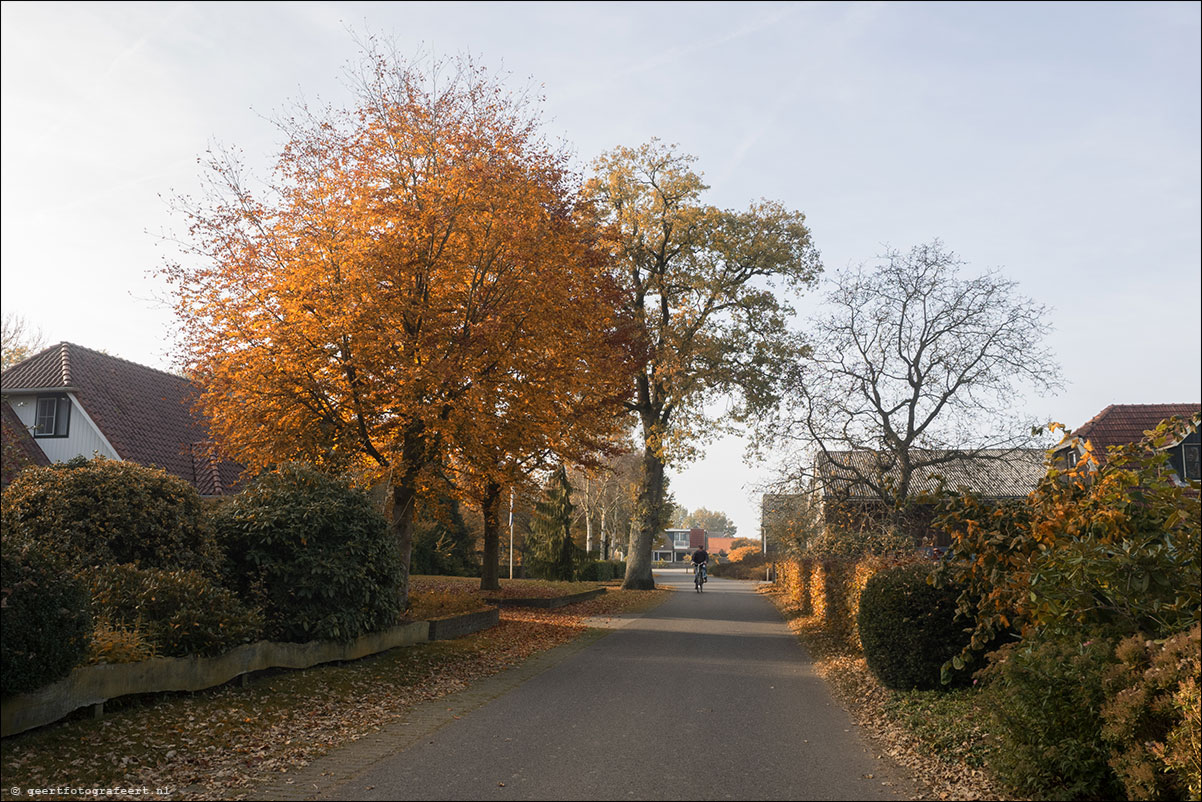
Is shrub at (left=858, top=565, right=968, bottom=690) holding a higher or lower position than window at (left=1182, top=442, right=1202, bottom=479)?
lower

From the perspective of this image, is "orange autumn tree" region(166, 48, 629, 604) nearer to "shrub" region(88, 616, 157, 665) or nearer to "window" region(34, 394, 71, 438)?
"shrub" region(88, 616, 157, 665)

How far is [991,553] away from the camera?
27.7 ft

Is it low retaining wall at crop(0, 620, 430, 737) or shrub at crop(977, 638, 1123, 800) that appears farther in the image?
low retaining wall at crop(0, 620, 430, 737)

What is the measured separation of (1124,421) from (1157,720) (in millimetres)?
32867

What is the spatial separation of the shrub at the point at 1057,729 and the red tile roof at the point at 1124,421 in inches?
1194

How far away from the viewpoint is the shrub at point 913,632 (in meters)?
10.0

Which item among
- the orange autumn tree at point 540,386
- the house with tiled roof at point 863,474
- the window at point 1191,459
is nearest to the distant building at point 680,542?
the window at point 1191,459

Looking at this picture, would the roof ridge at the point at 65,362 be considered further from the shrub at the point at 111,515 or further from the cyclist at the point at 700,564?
the cyclist at the point at 700,564

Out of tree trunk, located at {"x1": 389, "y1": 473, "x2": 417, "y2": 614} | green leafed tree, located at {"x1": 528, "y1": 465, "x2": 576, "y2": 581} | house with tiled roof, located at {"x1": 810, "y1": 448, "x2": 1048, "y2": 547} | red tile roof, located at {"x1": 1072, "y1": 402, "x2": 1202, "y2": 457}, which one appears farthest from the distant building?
tree trunk, located at {"x1": 389, "y1": 473, "x2": 417, "y2": 614}

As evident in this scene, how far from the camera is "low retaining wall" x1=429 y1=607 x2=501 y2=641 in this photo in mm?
14914

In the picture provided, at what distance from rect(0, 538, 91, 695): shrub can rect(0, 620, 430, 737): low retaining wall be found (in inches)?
8.2

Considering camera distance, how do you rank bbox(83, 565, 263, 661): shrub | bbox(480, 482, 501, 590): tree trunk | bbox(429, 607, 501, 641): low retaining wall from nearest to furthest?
bbox(83, 565, 263, 661): shrub < bbox(429, 607, 501, 641): low retaining wall < bbox(480, 482, 501, 590): tree trunk

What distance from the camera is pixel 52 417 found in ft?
85.0

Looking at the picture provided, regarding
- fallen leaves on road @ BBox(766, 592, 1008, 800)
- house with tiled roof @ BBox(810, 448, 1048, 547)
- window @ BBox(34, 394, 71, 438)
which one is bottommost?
fallen leaves on road @ BBox(766, 592, 1008, 800)
